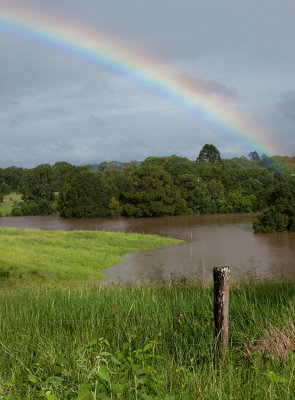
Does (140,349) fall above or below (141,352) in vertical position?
above

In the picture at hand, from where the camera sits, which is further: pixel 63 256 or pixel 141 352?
pixel 63 256

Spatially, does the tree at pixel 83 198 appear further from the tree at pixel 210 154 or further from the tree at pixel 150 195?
the tree at pixel 210 154

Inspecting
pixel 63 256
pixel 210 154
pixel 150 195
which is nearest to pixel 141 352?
pixel 63 256

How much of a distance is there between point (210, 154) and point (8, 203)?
1396 inches

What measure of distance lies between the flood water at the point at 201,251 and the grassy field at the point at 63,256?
104 centimetres

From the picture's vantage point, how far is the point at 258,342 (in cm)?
441

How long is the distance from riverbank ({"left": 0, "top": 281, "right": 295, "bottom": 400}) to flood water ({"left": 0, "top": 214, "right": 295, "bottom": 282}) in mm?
4704

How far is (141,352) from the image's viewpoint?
432 centimetres

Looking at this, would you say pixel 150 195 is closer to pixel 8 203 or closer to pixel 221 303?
pixel 8 203

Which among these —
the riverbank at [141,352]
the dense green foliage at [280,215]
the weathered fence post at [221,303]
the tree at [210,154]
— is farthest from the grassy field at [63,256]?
the tree at [210,154]

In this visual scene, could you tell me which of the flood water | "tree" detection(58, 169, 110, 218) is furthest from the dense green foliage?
"tree" detection(58, 169, 110, 218)

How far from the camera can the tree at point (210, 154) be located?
73812mm

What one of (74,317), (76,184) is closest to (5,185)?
(76,184)

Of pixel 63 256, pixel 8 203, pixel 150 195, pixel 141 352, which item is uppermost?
A: pixel 150 195
